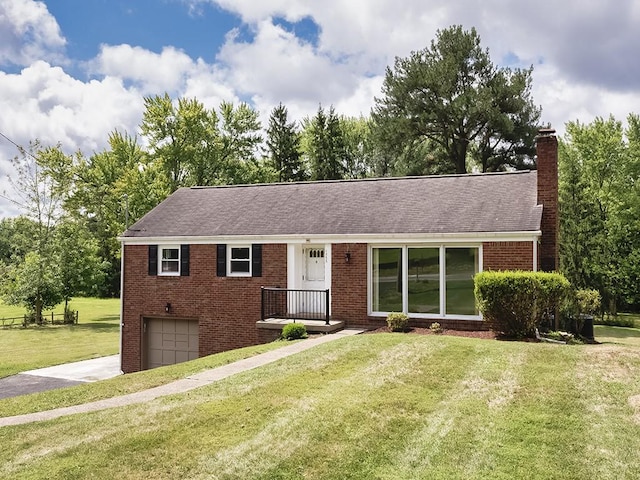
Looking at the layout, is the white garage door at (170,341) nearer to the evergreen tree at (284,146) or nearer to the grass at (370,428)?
the grass at (370,428)

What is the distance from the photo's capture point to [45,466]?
18.4ft

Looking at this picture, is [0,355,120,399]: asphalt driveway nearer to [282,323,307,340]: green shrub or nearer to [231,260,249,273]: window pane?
[231,260,249,273]: window pane

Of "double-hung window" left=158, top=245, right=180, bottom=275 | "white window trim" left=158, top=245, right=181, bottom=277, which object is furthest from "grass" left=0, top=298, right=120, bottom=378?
"double-hung window" left=158, top=245, right=180, bottom=275

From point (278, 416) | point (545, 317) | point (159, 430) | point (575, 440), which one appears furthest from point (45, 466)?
point (545, 317)

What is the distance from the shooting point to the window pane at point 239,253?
705 inches

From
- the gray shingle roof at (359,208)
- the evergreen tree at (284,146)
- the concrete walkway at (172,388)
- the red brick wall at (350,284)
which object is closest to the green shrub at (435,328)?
the red brick wall at (350,284)

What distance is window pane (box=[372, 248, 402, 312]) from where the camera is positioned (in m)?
16.0

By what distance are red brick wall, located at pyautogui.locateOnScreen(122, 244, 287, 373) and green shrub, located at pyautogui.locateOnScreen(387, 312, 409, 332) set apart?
3779mm

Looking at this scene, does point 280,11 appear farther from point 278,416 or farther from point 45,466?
point 45,466

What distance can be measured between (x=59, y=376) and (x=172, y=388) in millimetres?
11509

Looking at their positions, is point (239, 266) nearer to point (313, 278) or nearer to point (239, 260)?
point (239, 260)

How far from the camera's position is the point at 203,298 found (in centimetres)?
1809

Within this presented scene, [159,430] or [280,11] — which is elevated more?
[280,11]

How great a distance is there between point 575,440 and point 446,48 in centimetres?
3532
